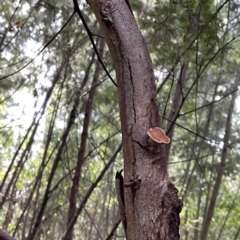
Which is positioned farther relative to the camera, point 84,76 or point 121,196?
point 84,76

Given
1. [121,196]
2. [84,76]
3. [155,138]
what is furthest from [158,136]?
[84,76]

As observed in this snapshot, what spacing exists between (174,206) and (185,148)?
3.94 m

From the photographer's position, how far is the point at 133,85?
32.4 inches

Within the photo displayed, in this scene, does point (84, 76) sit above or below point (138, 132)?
above

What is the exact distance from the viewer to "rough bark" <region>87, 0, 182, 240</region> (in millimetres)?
725

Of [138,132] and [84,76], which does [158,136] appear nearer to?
[138,132]

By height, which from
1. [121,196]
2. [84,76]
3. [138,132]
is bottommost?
[121,196]

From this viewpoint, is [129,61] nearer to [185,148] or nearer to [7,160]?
[185,148]

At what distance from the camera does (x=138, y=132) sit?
78 cm

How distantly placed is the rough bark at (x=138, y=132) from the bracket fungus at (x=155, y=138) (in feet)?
0.04

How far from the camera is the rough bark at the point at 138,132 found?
0.72 metres

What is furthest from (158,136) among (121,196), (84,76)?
(84,76)

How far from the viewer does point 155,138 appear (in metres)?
0.75

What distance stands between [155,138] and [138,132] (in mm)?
48
